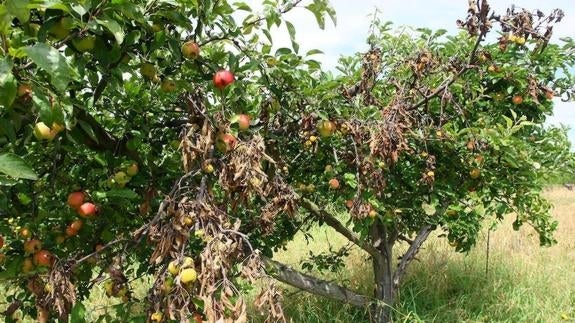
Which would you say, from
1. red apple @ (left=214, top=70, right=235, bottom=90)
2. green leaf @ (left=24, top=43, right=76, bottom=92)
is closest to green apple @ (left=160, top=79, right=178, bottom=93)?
red apple @ (left=214, top=70, right=235, bottom=90)

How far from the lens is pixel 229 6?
1.88m

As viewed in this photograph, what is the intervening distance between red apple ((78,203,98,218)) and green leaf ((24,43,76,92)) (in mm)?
1028

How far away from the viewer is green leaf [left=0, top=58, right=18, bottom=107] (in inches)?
44.1

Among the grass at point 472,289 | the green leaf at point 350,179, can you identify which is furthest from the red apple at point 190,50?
the grass at point 472,289

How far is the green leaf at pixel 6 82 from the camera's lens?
1.12 meters

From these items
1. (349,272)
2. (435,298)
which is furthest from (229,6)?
(349,272)

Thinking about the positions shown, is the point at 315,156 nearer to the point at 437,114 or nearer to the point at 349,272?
the point at 437,114

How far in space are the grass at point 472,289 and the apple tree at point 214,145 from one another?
74 centimetres

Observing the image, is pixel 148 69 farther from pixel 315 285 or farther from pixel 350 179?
pixel 315 285

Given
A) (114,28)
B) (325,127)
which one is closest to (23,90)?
(114,28)

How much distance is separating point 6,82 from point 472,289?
15.5ft

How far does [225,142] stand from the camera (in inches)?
67.2

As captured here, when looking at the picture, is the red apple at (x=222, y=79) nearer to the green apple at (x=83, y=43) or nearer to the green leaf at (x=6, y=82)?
the green apple at (x=83, y=43)

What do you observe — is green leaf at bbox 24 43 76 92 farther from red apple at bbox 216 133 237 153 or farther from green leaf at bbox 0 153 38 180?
red apple at bbox 216 133 237 153
